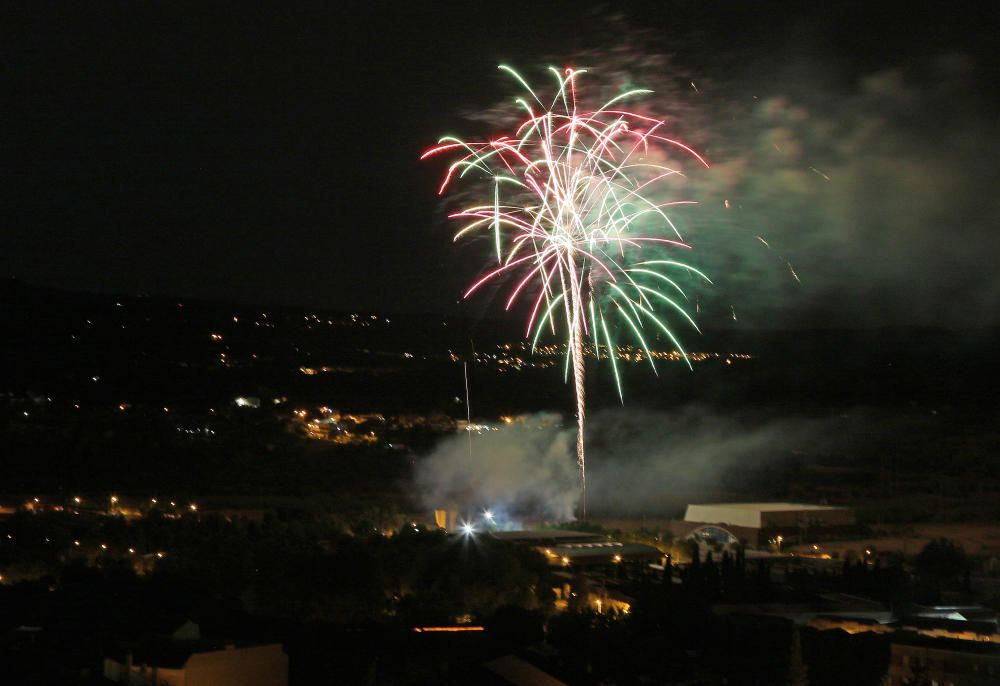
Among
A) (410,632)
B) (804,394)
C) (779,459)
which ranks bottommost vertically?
(410,632)

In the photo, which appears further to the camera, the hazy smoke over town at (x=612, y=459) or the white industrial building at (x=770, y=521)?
the hazy smoke over town at (x=612, y=459)

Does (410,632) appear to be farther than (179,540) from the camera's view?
No

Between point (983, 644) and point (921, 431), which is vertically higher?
point (921, 431)

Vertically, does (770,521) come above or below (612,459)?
below

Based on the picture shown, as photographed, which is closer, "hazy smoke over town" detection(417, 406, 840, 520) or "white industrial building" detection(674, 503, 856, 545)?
"white industrial building" detection(674, 503, 856, 545)

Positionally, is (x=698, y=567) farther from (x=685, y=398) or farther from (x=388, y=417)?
(x=685, y=398)

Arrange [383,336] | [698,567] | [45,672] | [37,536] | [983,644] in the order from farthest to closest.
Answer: [383,336], [37,536], [698,567], [983,644], [45,672]

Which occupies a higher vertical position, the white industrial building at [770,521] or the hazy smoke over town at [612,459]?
the hazy smoke over town at [612,459]

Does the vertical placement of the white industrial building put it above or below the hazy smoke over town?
below

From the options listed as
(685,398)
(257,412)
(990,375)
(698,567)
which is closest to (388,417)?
(257,412)

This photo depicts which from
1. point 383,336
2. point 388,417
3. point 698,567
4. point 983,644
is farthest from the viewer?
point 383,336

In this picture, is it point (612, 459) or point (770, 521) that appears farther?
point (612, 459)
